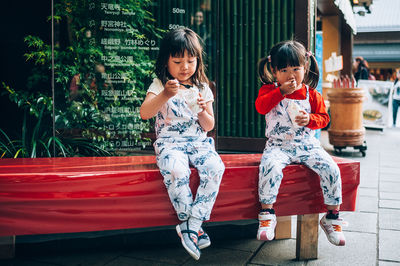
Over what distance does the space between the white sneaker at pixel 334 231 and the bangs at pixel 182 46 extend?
1.32m

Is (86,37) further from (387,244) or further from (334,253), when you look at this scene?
(387,244)

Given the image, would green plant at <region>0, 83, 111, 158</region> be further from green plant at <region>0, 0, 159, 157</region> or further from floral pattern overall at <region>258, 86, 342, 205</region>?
floral pattern overall at <region>258, 86, 342, 205</region>

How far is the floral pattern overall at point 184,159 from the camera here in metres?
2.28

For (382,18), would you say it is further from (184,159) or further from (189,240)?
(189,240)

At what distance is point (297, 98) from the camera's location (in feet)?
9.12

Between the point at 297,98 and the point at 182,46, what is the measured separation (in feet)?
2.87

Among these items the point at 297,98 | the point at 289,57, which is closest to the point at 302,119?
the point at 297,98

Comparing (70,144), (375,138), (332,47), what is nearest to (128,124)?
(70,144)

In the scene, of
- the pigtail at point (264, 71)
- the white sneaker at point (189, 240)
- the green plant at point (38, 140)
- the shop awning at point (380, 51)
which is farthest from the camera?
the shop awning at point (380, 51)

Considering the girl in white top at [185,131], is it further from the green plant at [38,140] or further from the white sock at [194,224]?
the green plant at [38,140]

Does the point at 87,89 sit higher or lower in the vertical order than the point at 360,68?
lower

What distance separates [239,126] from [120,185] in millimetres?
2226

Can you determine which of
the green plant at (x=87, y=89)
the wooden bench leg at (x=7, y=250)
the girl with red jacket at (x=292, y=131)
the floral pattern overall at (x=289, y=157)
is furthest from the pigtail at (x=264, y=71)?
the wooden bench leg at (x=7, y=250)

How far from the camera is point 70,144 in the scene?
3799 millimetres
